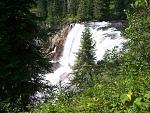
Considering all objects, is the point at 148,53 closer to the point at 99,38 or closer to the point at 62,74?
the point at 62,74

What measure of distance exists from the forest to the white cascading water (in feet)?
107

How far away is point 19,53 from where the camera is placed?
1405 cm

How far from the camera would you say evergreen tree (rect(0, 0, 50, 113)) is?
43.9ft

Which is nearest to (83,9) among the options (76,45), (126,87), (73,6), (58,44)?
(73,6)

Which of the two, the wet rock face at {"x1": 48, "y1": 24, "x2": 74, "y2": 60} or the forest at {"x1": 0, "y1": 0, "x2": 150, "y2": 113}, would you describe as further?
the wet rock face at {"x1": 48, "y1": 24, "x2": 74, "y2": 60}

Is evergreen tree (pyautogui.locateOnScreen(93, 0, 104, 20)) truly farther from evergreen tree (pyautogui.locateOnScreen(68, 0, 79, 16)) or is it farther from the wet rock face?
the wet rock face

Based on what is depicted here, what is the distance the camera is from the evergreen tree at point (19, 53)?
13.4 metres

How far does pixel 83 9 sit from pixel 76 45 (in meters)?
27.9

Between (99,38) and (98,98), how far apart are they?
47380 mm

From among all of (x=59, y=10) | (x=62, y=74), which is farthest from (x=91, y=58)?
(x=59, y=10)

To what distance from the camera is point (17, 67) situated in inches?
536

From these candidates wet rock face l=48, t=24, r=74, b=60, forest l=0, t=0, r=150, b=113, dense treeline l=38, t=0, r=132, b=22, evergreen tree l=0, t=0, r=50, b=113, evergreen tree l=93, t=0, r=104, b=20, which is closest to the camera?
forest l=0, t=0, r=150, b=113

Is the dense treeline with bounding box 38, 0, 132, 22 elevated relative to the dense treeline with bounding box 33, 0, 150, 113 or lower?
lower

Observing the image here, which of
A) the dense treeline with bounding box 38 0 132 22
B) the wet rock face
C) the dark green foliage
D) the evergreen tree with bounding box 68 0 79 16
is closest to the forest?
the wet rock face
